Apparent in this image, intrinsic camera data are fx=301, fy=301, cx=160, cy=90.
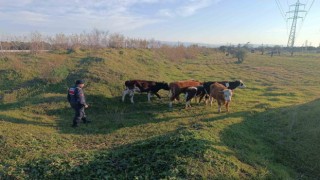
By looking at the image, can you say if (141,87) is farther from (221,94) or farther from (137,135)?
(137,135)

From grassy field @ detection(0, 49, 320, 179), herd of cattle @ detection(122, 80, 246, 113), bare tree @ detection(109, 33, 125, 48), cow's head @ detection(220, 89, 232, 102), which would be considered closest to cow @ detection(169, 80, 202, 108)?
herd of cattle @ detection(122, 80, 246, 113)

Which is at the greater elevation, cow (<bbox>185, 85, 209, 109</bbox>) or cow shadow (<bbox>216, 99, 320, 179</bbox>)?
cow (<bbox>185, 85, 209, 109</bbox>)

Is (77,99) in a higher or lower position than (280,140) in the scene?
higher

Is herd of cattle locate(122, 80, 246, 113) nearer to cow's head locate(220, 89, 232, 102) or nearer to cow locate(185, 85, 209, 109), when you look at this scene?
cow locate(185, 85, 209, 109)

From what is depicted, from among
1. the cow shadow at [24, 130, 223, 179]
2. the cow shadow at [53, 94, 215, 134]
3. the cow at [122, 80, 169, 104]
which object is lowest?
the cow shadow at [53, 94, 215, 134]

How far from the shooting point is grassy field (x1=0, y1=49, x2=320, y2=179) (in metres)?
7.17

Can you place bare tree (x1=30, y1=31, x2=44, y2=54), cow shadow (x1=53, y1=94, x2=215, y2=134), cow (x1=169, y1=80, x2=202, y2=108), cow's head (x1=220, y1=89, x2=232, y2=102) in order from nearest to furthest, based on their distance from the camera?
cow shadow (x1=53, y1=94, x2=215, y2=134) < cow's head (x1=220, y1=89, x2=232, y2=102) < cow (x1=169, y1=80, x2=202, y2=108) < bare tree (x1=30, y1=31, x2=44, y2=54)

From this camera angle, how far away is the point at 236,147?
8.96m

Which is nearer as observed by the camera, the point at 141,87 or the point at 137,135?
the point at 137,135

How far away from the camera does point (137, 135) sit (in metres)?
10.5

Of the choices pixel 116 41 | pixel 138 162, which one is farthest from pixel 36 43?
pixel 138 162

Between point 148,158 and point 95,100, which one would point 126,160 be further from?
point 95,100

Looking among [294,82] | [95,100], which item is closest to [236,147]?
[95,100]

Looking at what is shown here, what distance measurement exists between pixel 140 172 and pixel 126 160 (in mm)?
752
